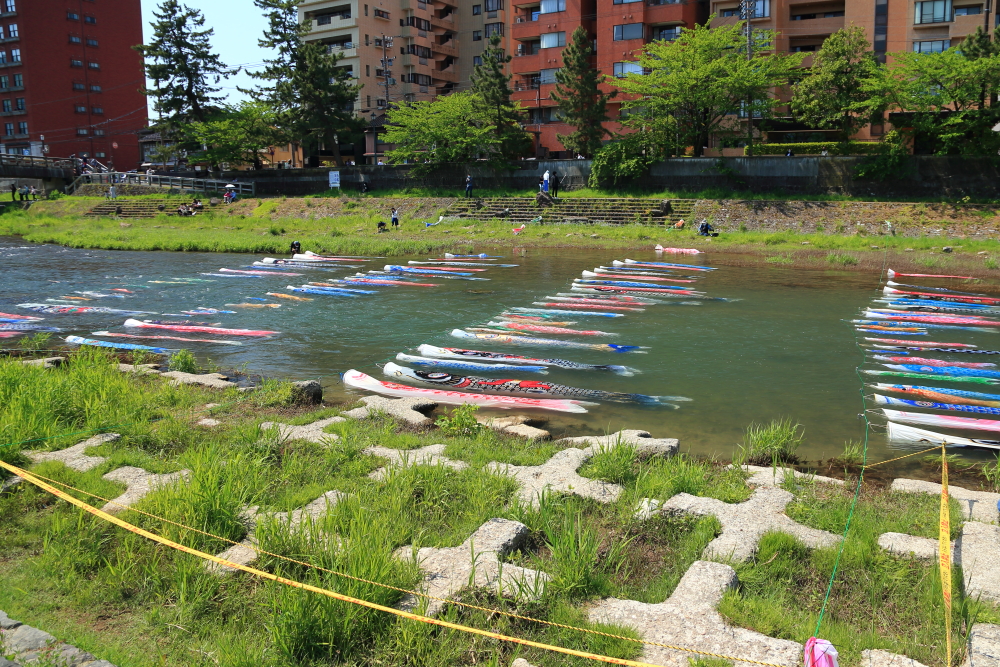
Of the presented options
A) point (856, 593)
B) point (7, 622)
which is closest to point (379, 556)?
point (7, 622)

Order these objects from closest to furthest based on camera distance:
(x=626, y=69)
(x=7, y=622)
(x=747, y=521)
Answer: (x=7, y=622)
(x=747, y=521)
(x=626, y=69)

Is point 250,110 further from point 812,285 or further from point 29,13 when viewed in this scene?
point 812,285

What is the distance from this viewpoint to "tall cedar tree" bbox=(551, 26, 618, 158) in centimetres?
4522

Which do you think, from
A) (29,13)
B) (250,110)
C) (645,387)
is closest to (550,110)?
(250,110)

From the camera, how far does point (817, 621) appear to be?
4.41 meters

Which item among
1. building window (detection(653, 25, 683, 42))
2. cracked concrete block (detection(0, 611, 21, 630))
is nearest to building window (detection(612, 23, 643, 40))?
building window (detection(653, 25, 683, 42))

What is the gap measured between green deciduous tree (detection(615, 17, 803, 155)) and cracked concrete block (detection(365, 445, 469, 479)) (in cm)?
3620

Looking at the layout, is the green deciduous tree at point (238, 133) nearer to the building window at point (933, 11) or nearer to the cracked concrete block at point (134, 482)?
the building window at point (933, 11)

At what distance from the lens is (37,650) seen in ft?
13.4

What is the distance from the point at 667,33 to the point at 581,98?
977 cm

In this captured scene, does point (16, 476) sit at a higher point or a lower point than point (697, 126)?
lower

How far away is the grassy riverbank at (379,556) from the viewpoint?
4250 mm

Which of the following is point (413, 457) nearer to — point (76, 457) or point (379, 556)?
point (379, 556)

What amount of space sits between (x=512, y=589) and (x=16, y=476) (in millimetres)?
4846
